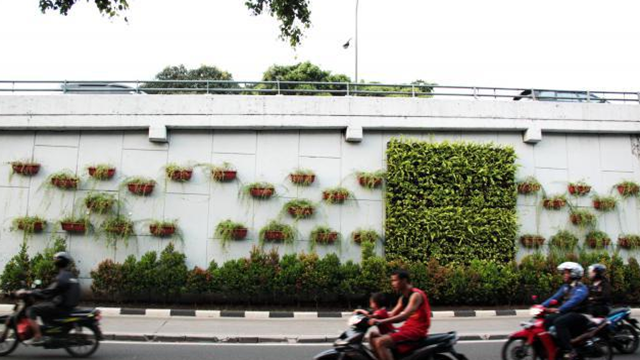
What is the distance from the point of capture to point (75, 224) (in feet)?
39.5

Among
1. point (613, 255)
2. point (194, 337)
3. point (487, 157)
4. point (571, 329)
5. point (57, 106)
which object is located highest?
point (57, 106)

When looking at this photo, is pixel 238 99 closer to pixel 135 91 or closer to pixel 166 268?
pixel 135 91

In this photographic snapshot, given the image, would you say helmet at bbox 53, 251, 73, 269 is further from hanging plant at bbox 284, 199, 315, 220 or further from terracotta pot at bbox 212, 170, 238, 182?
hanging plant at bbox 284, 199, 315, 220

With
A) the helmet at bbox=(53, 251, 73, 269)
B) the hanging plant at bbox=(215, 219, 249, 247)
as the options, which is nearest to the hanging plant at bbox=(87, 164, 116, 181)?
the hanging plant at bbox=(215, 219, 249, 247)

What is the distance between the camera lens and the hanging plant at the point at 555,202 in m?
13.3

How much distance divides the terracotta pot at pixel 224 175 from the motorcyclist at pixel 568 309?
8271mm

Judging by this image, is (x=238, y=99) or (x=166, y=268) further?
(x=238, y=99)

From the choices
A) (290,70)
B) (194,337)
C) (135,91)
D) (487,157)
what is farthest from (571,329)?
(290,70)

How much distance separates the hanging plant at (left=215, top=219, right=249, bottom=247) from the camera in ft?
40.6

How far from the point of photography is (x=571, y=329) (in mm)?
6617

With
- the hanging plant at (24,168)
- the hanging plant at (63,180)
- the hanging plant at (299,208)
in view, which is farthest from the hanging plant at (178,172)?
the hanging plant at (24,168)

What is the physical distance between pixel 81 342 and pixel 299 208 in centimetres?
655

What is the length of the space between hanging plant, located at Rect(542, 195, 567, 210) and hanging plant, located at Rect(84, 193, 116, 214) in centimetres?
1171

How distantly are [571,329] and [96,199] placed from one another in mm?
10850
